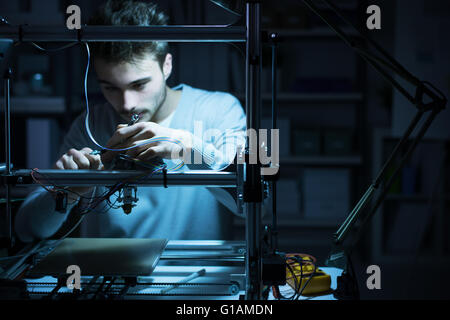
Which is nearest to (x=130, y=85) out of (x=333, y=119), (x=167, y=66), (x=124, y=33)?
(x=167, y=66)

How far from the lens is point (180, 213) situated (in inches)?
51.3

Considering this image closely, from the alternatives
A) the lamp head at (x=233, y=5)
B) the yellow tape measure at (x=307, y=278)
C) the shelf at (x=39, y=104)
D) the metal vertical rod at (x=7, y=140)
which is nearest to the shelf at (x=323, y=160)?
the shelf at (x=39, y=104)

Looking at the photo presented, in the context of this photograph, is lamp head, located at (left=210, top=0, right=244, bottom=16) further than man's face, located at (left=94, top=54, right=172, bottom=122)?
No

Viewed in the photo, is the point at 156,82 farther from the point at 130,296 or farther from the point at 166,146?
the point at 130,296

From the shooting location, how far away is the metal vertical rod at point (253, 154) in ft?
2.18

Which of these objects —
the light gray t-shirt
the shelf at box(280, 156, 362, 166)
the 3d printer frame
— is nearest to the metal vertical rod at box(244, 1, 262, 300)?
the 3d printer frame

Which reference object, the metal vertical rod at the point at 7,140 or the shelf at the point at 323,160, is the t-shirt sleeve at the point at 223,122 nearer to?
the metal vertical rod at the point at 7,140

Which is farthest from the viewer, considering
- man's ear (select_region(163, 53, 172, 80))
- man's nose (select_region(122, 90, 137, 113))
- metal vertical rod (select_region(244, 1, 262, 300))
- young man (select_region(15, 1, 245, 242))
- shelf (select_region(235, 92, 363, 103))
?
shelf (select_region(235, 92, 363, 103))

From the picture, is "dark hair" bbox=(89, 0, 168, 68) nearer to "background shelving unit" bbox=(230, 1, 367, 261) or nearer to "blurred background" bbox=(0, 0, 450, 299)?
"blurred background" bbox=(0, 0, 450, 299)

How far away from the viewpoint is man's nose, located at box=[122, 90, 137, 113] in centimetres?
102

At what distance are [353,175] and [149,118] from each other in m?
1.94

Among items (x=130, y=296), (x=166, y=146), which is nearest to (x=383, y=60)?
(x=166, y=146)

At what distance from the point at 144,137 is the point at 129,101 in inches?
11.8

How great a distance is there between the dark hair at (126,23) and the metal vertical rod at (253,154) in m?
0.45
